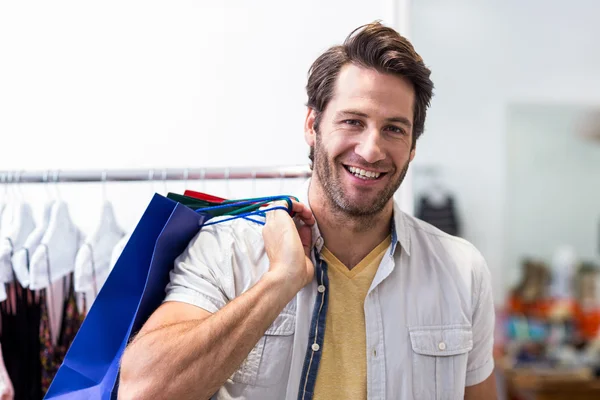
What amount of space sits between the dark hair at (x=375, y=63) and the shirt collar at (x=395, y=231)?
17cm

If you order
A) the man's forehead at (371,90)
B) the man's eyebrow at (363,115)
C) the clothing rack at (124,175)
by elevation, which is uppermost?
the man's forehead at (371,90)

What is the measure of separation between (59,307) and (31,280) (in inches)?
4.1

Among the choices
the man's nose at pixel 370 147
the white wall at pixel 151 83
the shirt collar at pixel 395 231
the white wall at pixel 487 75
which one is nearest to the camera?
the man's nose at pixel 370 147

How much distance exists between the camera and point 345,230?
53.2 inches

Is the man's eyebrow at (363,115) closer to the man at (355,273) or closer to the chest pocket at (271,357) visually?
the man at (355,273)

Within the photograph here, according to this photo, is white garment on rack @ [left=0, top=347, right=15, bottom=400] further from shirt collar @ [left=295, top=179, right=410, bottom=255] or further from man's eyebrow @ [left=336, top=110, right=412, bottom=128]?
man's eyebrow @ [left=336, top=110, right=412, bottom=128]

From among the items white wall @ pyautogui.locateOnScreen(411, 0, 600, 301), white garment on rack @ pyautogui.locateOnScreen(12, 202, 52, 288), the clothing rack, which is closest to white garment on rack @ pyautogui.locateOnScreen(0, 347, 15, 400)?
white garment on rack @ pyautogui.locateOnScreen(12, 202, 52, 288)

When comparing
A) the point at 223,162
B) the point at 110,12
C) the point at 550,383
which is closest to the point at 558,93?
the point at 550,383

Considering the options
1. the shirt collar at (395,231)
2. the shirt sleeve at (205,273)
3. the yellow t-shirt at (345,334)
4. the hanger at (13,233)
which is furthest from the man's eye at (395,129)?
Result: the hanger at (13,233)

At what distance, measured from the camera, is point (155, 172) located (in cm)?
140

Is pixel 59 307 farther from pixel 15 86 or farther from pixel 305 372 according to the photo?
pixel 15 86

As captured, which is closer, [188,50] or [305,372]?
[305,372]

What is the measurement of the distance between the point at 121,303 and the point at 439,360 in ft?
2.43

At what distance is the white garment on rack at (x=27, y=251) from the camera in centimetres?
136
